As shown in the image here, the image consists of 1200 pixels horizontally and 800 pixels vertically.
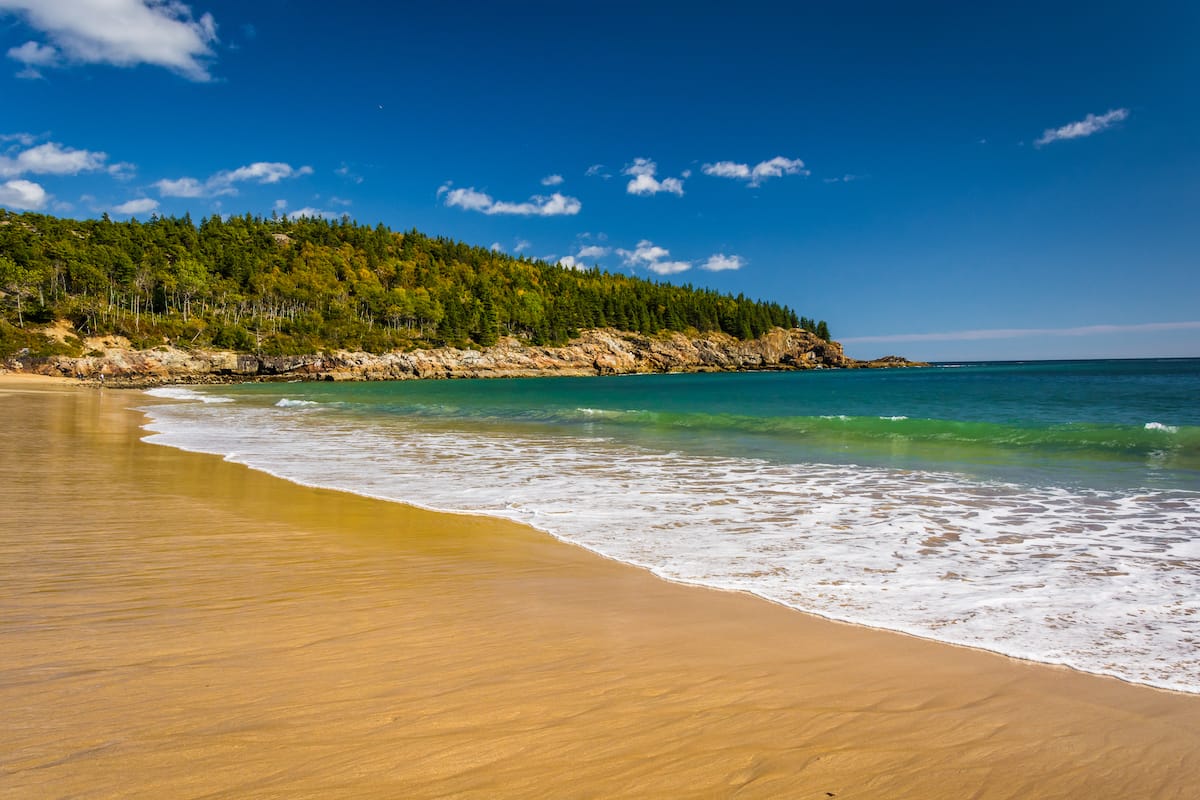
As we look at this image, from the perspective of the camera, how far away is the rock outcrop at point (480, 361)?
77938 millimetres

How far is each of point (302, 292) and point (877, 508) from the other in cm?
12652

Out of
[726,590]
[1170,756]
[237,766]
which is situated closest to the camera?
[237,766]

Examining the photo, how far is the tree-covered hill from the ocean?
3420 inches

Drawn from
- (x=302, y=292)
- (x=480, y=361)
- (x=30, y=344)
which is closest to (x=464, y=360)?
(x=480, y=361)

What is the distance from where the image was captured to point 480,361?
4680 inches

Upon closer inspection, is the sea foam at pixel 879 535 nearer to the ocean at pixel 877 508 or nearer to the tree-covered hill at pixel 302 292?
the ocean at pixel 877 508

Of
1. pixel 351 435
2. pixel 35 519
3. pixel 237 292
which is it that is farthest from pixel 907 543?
pixel 237 292

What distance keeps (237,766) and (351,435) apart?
1744cm

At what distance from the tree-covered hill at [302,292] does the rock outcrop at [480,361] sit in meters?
3.33

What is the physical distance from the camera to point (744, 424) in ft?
80.3

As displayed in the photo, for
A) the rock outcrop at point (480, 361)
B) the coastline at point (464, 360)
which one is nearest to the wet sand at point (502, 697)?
the coastline at point (464, 360)

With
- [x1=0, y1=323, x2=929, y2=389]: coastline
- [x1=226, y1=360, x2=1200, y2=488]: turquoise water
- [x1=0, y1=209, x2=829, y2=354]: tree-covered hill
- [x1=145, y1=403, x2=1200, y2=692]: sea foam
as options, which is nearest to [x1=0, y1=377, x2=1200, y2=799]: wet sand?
[x1=145, y1=403, x2=1200, y2=692]: sea foam

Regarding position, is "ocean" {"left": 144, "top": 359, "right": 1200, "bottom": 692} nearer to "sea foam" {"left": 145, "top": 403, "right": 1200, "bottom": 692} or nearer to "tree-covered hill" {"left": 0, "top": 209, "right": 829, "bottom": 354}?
"sea foam" {"left": 145, "top": 403, "right": 1200, "bottom": 692}

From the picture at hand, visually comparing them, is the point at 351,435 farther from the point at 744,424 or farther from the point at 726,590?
the point at 726,590
